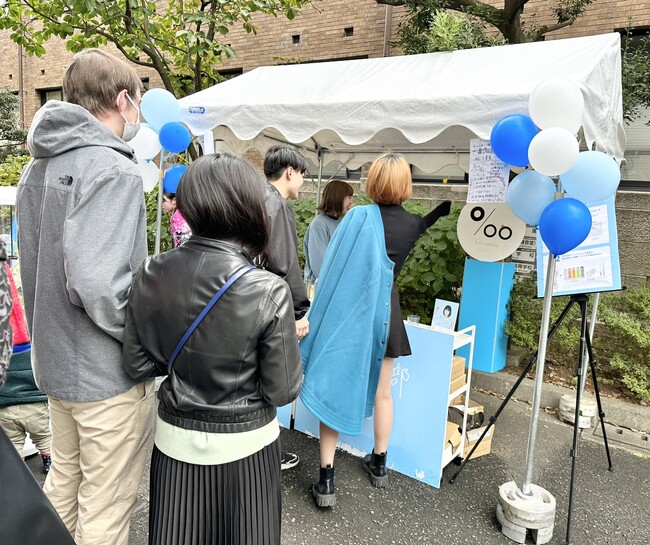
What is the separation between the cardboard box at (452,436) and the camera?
304 cm

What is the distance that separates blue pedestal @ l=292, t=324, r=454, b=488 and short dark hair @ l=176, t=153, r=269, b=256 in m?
1.77

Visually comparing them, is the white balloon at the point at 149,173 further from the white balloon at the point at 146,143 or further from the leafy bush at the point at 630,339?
the leafy bush at the point at 630,339

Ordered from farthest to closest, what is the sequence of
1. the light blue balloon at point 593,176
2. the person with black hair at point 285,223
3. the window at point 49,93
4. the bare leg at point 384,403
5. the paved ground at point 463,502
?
the window at point 49,93 → the bare leg at point 384,403 → the paved ground at point 463,502 → the person with black hair at point 285,223 → the light blue balloon at point 593,176

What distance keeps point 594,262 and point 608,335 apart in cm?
199

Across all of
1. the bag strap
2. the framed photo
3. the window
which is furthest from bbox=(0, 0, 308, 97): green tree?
the window

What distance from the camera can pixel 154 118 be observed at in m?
3.79

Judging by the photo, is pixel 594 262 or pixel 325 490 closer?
pixel 325 490

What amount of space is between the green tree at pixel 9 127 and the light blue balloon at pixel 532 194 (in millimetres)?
12910

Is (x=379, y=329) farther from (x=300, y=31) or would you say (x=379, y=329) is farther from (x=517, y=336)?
(x=300, y=31)

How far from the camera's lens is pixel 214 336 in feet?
4.63

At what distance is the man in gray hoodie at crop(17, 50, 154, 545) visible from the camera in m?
1.43

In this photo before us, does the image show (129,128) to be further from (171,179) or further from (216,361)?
(171,179)

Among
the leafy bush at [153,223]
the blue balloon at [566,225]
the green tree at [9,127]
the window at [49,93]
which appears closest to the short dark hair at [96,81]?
the blue balloon at [566,225]

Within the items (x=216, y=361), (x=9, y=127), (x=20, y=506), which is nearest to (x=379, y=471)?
(x=216, y=361)
